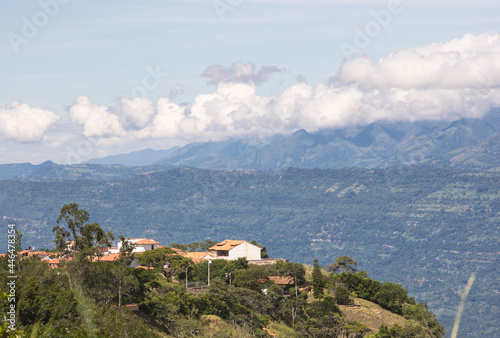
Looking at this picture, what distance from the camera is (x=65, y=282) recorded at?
46906 millimetres

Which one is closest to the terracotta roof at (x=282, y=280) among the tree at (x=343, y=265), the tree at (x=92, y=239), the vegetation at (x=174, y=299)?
the vegetation at (x=174, y=299)

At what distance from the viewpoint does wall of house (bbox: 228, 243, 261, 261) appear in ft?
308

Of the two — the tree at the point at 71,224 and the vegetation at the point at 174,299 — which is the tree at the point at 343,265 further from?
the tree at the point at 71,224

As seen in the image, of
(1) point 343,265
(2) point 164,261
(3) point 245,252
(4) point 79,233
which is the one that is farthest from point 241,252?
(4) point 79,233

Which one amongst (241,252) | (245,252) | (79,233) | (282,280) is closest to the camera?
(79,233)

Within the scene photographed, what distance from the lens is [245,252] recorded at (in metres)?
94.1

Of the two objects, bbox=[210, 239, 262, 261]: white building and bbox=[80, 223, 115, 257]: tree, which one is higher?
bbox=[80, 223, 115, 257]: tree

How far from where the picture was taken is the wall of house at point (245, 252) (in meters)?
93.9

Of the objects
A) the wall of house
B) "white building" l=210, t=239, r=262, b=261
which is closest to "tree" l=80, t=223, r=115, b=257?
"white building" l=210, t=239, r=262, b=261

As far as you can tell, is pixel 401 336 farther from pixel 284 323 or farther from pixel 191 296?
pixel 191 296

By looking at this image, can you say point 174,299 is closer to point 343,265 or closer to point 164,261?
point 164,261

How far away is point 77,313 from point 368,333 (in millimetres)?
39181

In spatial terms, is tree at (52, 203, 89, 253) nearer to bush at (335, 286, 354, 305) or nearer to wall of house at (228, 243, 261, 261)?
bush at (335, 286, 354, 305)

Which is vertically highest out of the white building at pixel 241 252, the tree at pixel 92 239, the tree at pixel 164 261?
the tree at pixel 92 239
